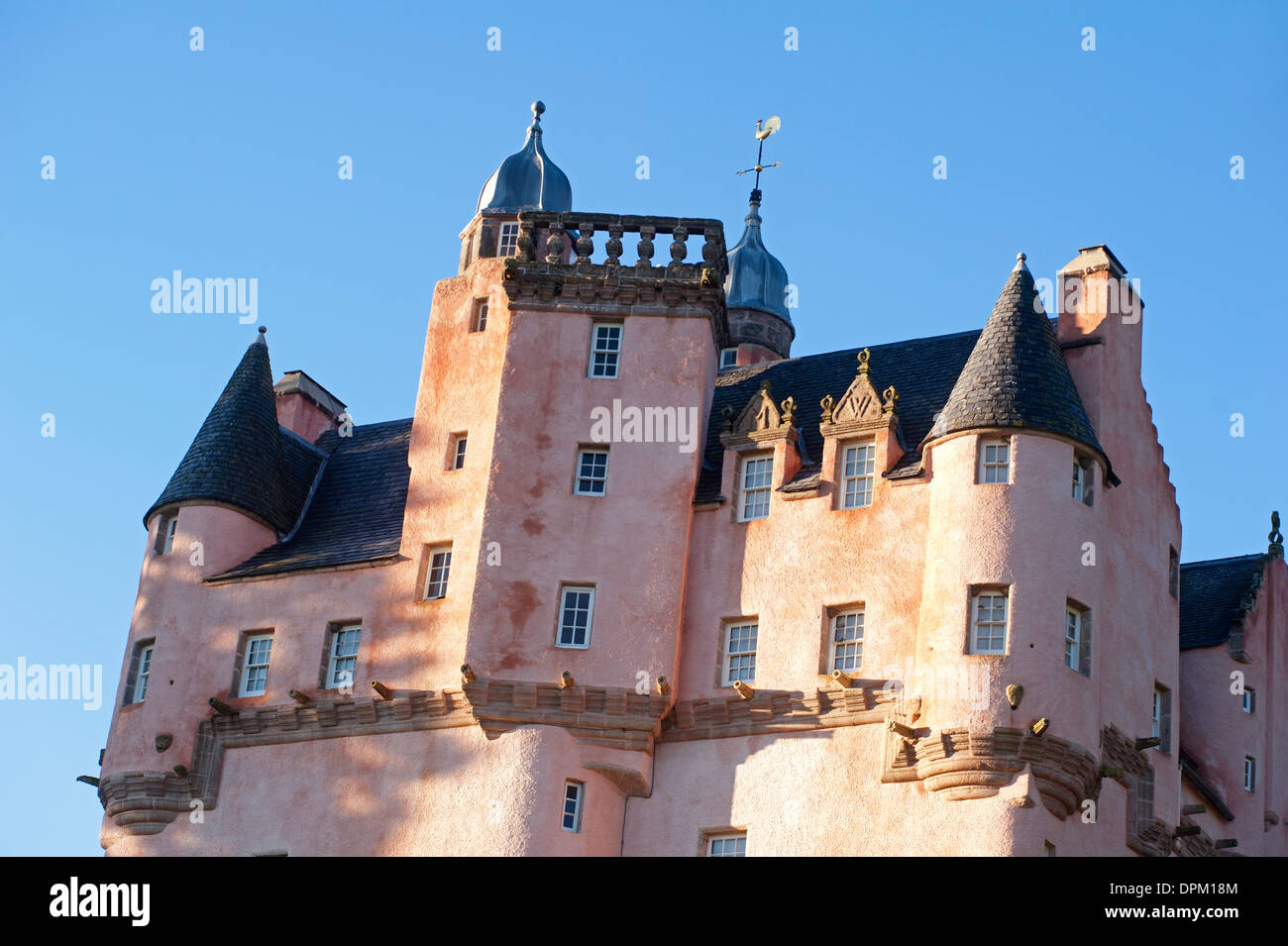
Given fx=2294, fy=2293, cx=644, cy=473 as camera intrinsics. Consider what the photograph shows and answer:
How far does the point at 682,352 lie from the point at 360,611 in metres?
9.88

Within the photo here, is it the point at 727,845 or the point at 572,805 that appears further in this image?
the point at 572,805

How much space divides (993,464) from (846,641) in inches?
200

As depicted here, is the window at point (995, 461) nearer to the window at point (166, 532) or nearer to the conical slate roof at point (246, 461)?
the conical slate roof at point (246, 461)

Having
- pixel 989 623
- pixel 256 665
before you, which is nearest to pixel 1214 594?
pixel 989 623

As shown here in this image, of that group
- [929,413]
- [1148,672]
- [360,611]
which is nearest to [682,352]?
[929,413]

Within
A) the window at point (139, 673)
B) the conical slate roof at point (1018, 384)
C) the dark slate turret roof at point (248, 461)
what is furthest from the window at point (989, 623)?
the window at point (139, 673)

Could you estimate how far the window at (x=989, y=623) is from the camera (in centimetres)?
4819

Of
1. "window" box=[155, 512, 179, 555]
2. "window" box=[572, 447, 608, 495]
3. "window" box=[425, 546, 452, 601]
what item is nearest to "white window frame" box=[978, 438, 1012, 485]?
"window" box=[572, 447, 608, 495]

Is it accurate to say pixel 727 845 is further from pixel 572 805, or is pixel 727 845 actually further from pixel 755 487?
pixel 755 487

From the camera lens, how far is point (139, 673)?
56.4 metres

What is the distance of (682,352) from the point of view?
5506 centimetres

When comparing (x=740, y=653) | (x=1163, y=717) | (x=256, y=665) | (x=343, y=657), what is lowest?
(x=256, y=665)

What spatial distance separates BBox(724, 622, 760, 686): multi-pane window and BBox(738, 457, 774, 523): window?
2.65m
